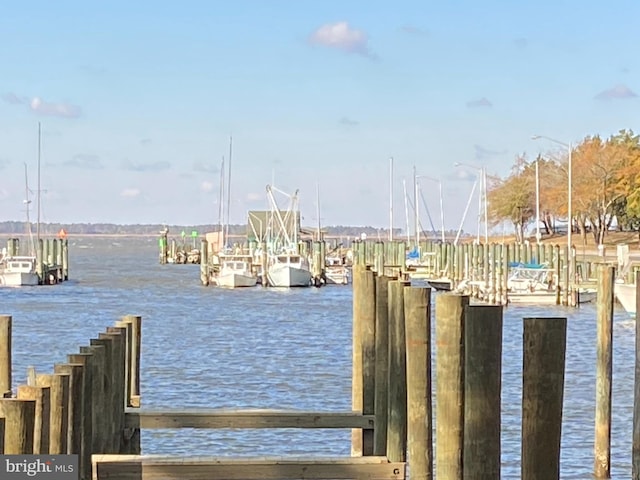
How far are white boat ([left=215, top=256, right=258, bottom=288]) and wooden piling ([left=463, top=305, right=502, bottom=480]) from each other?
82192mm

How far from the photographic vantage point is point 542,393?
9.51 m

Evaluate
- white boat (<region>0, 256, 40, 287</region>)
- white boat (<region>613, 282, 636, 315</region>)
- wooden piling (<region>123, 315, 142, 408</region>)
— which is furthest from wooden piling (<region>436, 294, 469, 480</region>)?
white boat (<region>0, 256, 40, 287</region>)

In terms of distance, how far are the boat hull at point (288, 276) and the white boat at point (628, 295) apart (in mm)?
38650

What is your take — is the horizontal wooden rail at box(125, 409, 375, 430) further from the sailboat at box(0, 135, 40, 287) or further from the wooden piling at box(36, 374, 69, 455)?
the sailboat at box(0, 135, 40, 287)

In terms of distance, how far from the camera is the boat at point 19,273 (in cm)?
9150

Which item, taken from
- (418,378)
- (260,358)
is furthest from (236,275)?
(418,378)

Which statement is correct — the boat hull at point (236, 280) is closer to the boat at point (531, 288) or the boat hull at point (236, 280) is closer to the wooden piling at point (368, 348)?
the boat at point (531, 288)

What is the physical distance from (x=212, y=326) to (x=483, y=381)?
157 ft

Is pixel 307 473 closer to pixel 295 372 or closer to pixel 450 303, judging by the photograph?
pixel 450 303

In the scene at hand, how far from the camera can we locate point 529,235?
151875 millimetres

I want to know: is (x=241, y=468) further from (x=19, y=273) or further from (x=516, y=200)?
(x=516, y=200)

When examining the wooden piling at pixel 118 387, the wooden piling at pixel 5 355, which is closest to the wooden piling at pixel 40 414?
the wooden piling at pixel 5 355

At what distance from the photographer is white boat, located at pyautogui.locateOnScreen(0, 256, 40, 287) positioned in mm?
91500

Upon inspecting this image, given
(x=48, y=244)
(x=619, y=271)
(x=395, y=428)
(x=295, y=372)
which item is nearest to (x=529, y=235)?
(x=48, y=244)
